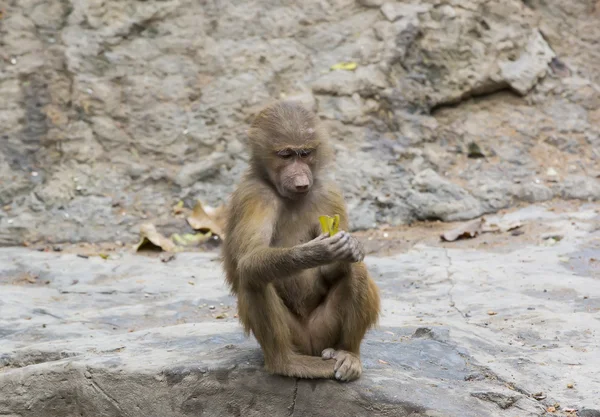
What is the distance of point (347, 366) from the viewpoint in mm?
4773

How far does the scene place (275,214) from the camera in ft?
16.6

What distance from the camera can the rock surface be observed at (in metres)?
4.83

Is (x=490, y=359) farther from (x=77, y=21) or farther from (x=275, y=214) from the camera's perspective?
(x=77, y=21)

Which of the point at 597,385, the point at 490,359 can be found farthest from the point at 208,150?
the point at 597,385

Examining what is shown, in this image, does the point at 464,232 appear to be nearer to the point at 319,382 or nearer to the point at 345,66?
the point at 345,66

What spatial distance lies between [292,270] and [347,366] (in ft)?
2.17

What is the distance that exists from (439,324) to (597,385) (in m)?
1.31

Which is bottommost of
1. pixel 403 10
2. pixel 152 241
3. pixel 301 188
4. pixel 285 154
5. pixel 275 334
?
pixel 152 241

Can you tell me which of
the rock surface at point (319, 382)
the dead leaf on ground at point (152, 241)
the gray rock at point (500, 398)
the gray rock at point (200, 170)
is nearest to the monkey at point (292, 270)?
the rock surface at point (319, 382)

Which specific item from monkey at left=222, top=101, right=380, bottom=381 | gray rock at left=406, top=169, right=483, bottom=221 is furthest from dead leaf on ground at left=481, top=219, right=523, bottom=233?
monkey at left=222, top=101, right=380, bottom=381

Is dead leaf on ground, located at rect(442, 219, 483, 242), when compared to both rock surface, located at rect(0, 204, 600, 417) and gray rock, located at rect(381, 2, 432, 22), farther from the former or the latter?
gray rock, located at rect(381, 2, 432, 22)

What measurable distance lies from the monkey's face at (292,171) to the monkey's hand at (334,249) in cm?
60

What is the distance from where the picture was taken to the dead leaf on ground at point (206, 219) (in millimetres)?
9430

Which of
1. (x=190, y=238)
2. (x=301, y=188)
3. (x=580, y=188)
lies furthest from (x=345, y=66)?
(x=301, y=188)
